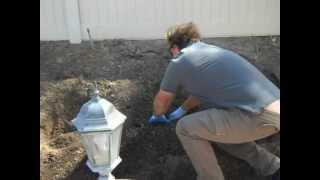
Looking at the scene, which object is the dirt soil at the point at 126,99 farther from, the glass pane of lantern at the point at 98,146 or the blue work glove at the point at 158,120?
the glass pane of lantern at the point at 98,146

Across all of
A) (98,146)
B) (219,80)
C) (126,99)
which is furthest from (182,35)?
(98,146)

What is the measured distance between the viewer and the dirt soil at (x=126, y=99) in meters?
5.30

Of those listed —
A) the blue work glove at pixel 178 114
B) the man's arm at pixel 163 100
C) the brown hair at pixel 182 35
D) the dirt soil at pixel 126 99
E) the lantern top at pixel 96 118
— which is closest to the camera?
the lantern top at pixel 96 118

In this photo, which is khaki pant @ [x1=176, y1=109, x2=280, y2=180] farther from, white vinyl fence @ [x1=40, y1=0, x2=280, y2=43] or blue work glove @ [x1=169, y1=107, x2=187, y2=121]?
white vinyl fence @ [x1=40, y1=0, x2=280, y2=43]

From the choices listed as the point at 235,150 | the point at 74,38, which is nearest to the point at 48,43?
the point at 74,38

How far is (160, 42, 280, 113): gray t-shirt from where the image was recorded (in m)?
4.76

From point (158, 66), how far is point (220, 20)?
78 centimetres

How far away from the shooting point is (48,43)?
21.0ft

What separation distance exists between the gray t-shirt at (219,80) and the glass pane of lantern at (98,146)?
0.78m

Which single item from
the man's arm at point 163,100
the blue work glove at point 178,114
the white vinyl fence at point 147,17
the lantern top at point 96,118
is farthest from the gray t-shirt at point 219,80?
the white vinyl fence at point 147,17

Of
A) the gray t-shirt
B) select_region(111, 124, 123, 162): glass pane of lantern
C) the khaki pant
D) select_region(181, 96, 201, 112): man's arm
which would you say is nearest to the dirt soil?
select_region(181, 96, 201, 112): man's arm

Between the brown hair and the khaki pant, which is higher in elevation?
the brown hair

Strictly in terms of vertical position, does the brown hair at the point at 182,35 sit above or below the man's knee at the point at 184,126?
above
